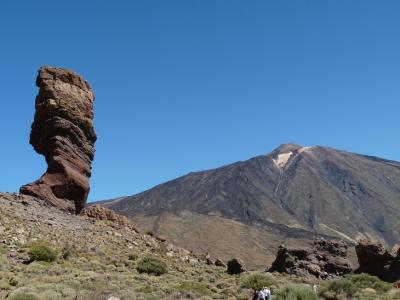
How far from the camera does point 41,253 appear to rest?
88.3 ft

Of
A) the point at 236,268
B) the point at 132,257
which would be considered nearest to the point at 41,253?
the point at 132,257

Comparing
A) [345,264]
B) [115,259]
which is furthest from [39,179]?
[345,264]

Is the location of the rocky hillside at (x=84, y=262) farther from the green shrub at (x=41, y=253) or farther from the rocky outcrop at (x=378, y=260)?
the rocky outcrop at (x=378, y=260)

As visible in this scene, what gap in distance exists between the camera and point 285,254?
3822 cm

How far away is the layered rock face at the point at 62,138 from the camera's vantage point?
34062 mm

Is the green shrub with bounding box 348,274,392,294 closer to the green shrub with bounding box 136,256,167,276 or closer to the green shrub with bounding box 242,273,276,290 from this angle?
the green shrub with bounding box 242,273,276,290

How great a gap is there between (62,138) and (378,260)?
22093 millimetres

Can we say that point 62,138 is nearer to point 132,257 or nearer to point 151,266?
point 132,257

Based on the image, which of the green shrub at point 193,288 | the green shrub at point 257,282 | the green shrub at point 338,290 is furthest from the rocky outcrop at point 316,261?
the green shrub at point 193,288

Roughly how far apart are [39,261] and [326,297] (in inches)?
543

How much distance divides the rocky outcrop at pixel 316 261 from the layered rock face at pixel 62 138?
14.5 m

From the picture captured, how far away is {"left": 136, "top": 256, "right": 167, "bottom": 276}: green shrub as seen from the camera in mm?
30109

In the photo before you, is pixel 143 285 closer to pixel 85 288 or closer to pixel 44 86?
pixel 85 288

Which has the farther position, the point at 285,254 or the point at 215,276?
the point at 285,254
